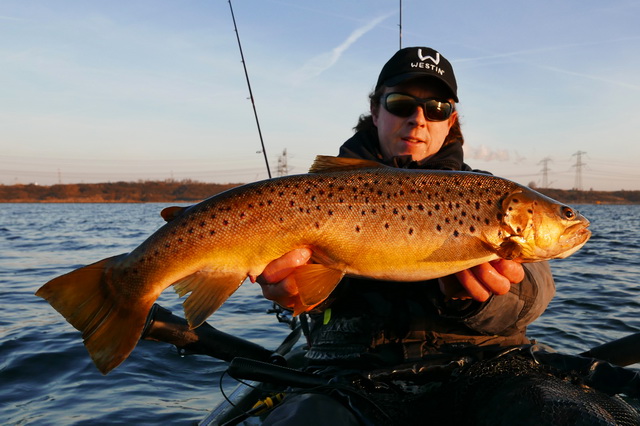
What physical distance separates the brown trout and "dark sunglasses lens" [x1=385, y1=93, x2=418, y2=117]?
1.29 m

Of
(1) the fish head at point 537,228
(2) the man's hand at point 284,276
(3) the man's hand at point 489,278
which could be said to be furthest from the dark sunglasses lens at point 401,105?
(2) the man's hand at point 284,276

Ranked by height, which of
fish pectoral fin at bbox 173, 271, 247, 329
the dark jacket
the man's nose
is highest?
the man's nose

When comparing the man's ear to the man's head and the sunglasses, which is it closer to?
the man's head

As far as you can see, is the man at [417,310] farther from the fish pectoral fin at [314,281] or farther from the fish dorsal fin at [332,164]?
the fish dorsal fin at [332,164]

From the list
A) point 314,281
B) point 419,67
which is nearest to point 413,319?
point 314,281

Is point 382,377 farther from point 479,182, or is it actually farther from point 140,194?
point 140,194

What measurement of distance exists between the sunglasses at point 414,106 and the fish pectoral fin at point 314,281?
70.4 inches

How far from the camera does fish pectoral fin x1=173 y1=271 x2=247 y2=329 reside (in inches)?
116

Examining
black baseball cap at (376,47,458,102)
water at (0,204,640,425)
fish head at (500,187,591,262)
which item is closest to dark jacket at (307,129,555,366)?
fish head at (500,187,591,262)

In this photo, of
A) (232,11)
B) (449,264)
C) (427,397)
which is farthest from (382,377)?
(232,11)

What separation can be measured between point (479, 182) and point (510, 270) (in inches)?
22.1

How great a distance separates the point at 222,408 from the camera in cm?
438

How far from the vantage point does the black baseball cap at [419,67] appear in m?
4.21

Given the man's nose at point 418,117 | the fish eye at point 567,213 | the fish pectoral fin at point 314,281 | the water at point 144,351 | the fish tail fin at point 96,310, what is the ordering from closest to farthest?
1. the fish tail fin at point 96,310
2. the fish pectoral fin at point 314,281
3. the fish eye at point 567,213
4. the man's nose at point 418,117
5. the water at point 144,351
